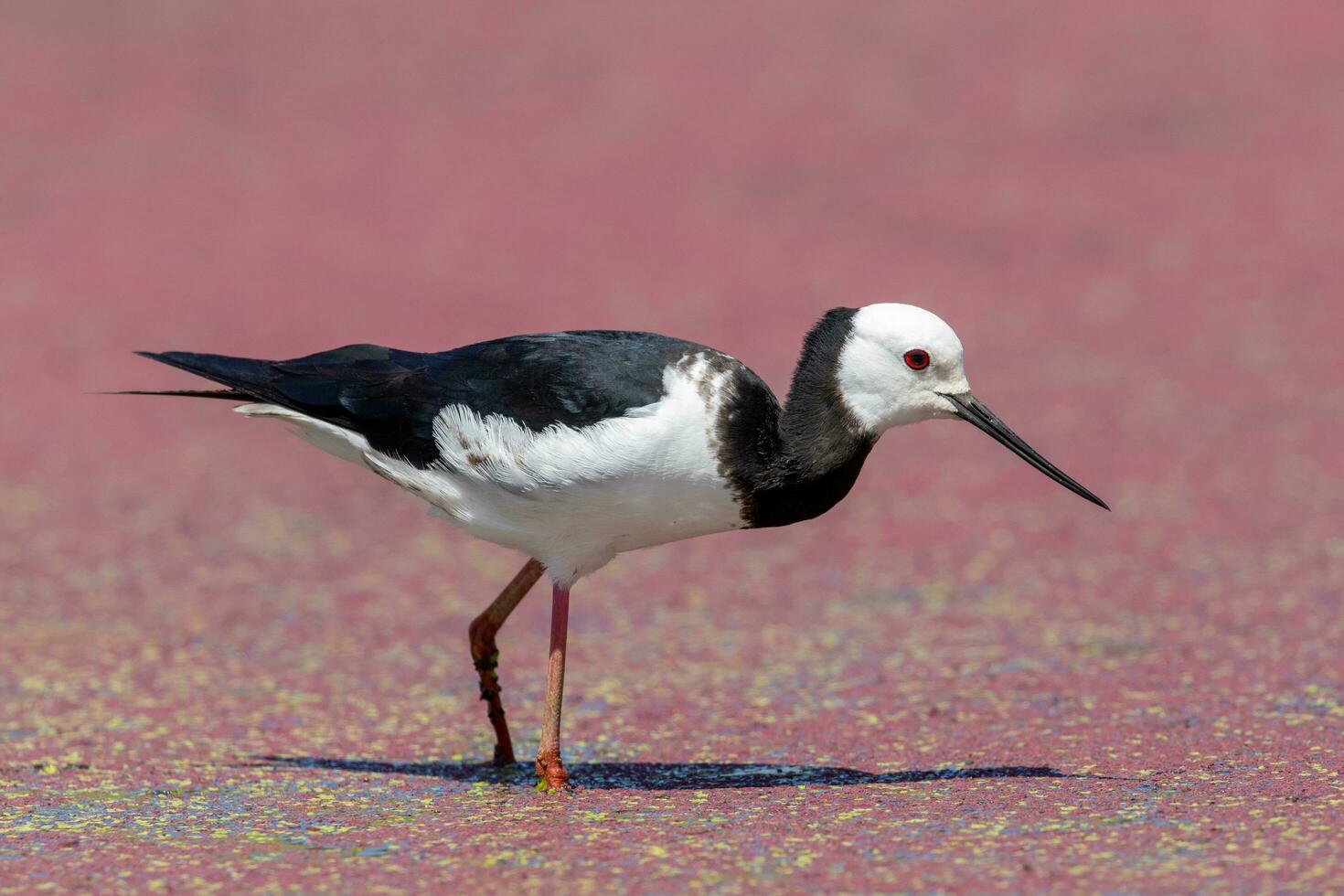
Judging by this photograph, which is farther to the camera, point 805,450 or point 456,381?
point 456,381

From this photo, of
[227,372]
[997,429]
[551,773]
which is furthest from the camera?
[227,372]

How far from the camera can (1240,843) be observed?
5.64 m

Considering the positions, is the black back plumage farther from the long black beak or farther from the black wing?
the long black beak

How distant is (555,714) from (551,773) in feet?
0.74

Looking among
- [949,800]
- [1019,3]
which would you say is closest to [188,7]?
[1019,3]

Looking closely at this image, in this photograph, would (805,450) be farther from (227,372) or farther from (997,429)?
(227,372)

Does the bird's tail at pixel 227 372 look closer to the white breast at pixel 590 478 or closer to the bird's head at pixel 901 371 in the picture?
the white breast at pixel 590 478

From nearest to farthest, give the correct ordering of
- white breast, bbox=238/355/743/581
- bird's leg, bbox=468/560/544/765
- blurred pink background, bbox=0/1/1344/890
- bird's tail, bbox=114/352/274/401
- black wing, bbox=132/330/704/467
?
white breast, bbox=238/355/743/581, black wing, bbox=132/330/704/467, bird's tail, bbox=114/352/274/401, bird's leg, bbox=468/560/544/765, blurred pink background, bbox=0/1/1344/890

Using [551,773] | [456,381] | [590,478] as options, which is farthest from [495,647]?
[590,478]

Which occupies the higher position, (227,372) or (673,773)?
(227,372)

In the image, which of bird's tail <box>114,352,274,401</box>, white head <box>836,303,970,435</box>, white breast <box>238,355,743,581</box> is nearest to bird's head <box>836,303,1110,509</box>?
white head <box>836,303,970,435</box>

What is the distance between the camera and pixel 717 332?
52.1ft

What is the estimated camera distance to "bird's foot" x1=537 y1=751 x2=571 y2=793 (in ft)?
22.4

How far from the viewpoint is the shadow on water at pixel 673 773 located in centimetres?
694
